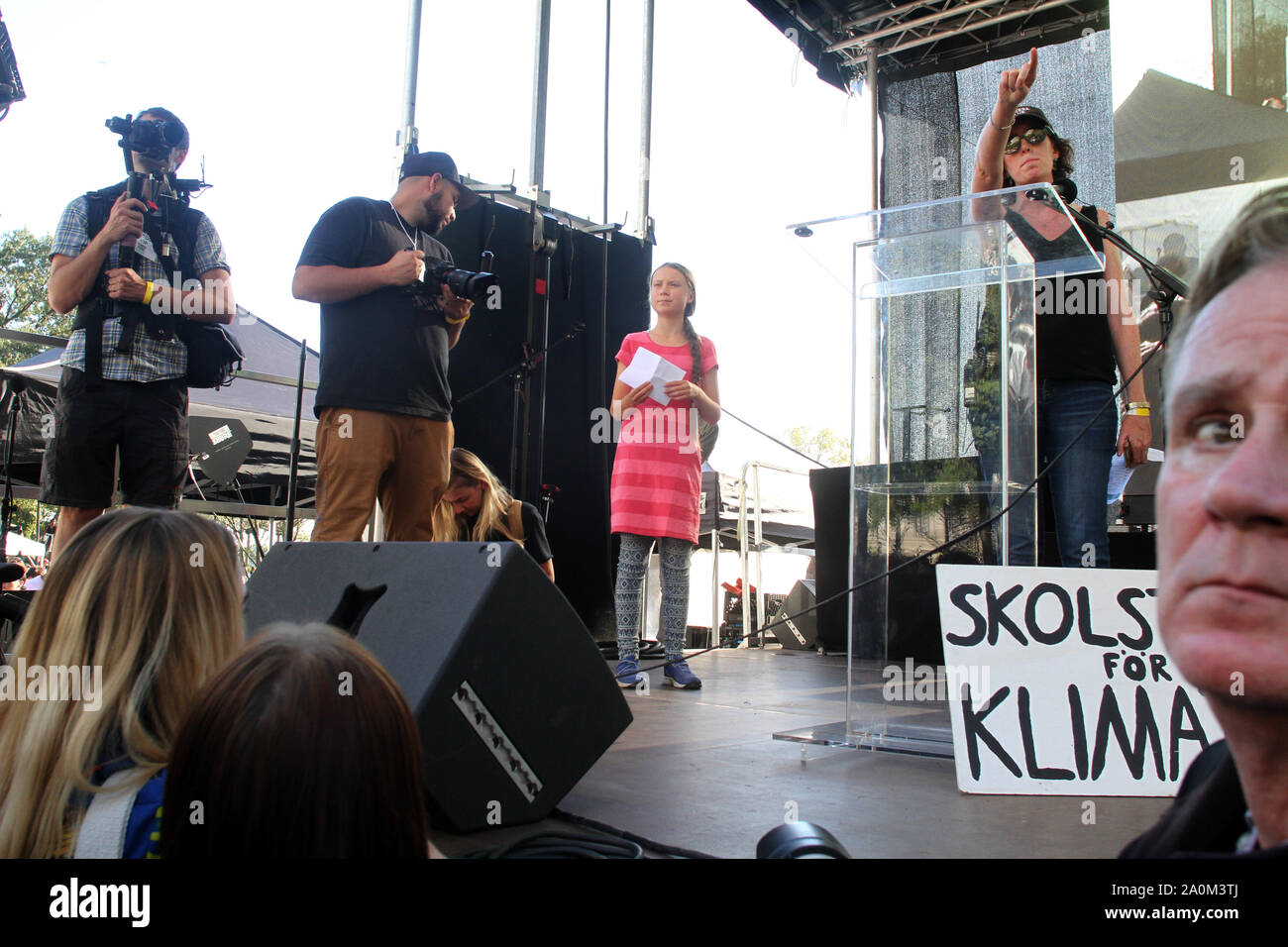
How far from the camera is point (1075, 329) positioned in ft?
8.27

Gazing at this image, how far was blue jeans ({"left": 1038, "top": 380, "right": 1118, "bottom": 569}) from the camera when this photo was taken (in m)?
2.41

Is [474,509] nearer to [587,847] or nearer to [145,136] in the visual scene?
[145,136]

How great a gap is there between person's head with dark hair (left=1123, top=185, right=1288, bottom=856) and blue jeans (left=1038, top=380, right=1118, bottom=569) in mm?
2154

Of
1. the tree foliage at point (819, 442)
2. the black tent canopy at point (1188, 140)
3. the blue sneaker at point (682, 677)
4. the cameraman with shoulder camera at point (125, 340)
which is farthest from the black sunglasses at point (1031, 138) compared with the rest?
the tree foliage at point (819, 442)

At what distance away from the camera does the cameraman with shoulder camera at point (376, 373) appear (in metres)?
2.61

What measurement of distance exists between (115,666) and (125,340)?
1534 mm

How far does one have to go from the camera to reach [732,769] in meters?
2.09

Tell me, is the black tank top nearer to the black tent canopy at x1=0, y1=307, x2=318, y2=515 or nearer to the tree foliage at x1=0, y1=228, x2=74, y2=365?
the black tent canopy at x1=0, y1=307, x2=318, y2=515

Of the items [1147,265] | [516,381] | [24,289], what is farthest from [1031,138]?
[24,289]

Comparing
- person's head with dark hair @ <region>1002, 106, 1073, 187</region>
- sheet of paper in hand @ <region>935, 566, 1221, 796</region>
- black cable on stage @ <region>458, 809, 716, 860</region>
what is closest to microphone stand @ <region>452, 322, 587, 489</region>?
person's head with dark hair @ <region>1002, 106, 1073, 187</region>

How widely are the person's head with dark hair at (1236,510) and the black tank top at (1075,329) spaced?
7.32 ft

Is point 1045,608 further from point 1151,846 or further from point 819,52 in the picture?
point 819,52

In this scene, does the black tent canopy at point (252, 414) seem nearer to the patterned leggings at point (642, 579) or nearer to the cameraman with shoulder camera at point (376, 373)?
the cameraman with shoulder camera at point (376, 373)

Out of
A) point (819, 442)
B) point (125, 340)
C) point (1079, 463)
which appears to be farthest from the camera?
point (819, 442)
